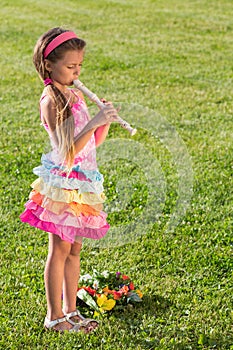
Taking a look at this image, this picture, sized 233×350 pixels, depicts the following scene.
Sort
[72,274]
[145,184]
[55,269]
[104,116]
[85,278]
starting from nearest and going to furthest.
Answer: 1. [104,116]
2. [55,269]
3. [72,274]
4. [85,278]
5. [145,184]

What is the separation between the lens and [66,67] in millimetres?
2881

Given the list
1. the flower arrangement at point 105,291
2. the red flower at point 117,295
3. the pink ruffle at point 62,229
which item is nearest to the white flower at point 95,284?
the flower arrangement at point 105,291

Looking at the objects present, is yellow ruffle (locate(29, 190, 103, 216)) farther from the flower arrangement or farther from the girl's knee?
the flower arrangement

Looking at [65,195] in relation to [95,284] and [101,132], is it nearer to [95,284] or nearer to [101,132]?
[101,132]

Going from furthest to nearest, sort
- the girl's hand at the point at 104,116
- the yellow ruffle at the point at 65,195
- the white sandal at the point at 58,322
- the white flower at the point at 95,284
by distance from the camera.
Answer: the white flower at the point at 95,284 < the white sandal at the point at 58,322 < the yellow ruffle at the point at 65,195 < the girl's hand at the point at 104,116

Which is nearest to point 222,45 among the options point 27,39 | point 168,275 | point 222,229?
point 27,39

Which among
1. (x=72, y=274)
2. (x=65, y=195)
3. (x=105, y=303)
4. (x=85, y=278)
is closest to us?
(x=65, y=195)

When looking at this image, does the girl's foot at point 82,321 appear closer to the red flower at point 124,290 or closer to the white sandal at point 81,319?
the white sandal at point 81,319

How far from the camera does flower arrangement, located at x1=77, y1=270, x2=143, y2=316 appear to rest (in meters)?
3.40

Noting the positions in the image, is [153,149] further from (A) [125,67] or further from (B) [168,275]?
(A) [125,67]

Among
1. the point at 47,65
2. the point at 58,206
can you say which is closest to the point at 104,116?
the point at 47,65

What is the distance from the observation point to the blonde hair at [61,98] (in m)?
2.87

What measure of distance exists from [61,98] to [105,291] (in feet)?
3.91

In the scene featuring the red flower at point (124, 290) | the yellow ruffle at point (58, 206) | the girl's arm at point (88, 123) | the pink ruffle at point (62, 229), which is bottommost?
the red flower at point (124, 290)
